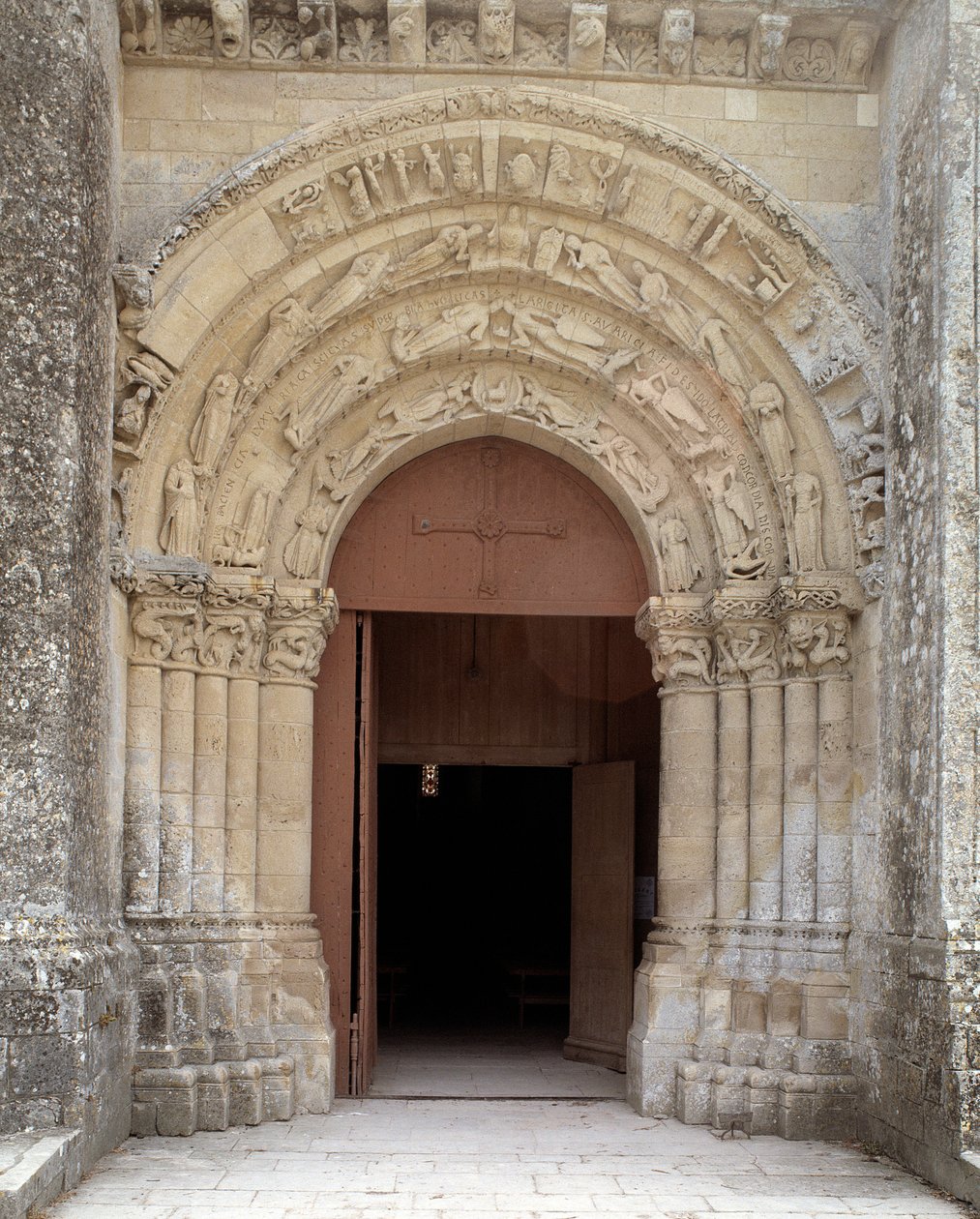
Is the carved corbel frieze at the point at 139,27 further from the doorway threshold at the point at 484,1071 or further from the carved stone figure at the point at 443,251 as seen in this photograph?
the doorway threshold at the point at 484,1071

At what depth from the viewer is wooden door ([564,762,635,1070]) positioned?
9.23 m

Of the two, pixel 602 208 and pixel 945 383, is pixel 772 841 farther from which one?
pixel 602 208

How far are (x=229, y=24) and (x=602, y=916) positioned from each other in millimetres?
5949

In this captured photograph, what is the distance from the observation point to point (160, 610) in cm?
729

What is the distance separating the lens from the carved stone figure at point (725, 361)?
771cm

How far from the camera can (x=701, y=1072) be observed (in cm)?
739

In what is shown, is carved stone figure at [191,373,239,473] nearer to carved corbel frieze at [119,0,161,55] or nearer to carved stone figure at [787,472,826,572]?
carved corbel frieze at [119,0,161,55]

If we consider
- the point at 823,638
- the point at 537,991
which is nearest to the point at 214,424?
the point at 823,638

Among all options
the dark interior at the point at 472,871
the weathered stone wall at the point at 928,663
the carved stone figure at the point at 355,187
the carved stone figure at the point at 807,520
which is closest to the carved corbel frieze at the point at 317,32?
the carved stone figure at the point at 355,187

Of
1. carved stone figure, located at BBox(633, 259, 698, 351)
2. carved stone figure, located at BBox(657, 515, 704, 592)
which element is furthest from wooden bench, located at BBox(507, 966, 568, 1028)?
carved stone figure, located at BBox(633, 259, 698, 351)

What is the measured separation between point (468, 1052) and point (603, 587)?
3.56 meters

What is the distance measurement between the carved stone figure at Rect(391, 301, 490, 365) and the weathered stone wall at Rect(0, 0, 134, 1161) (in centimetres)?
172

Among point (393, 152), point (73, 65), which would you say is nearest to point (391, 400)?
point (393, 152)

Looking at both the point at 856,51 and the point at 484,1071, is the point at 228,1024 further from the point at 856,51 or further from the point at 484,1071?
the point at 856,51
